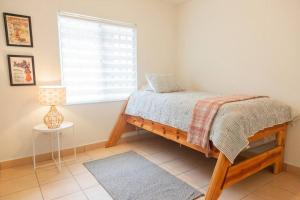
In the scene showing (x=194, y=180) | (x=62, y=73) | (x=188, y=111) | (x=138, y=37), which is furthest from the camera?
(x=138, y=37)

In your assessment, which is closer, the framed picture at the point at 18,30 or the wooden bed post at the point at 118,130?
the framed picture at the point at 18,30

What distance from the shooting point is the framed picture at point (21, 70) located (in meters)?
2.24

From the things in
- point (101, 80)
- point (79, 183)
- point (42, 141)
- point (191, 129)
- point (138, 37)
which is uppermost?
point (138, 37)

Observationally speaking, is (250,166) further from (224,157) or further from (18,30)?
(18,30)

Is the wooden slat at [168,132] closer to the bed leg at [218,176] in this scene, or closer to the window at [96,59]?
the bed leg at [218,176]

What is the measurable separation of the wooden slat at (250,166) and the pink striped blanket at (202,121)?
0.28m

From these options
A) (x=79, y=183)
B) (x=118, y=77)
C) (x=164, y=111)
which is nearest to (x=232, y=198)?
(x=164, y=111)

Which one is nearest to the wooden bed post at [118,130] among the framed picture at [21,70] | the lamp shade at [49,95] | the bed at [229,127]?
the bed at [229,127]

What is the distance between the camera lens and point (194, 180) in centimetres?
207

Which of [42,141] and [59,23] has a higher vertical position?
[59,23]

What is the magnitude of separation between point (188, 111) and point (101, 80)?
1.53 meters

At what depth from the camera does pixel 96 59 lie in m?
2.84

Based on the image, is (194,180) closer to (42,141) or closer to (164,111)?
(164,111)

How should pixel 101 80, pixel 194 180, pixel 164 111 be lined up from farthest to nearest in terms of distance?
pixel 101 80 → pixel 164 111 → pixel 194 180
